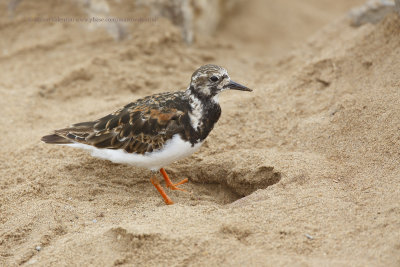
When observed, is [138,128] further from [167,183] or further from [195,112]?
[167,183]

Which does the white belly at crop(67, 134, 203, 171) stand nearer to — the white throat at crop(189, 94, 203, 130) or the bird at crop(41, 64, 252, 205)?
the bird at crop(41, 64, 252, 205)

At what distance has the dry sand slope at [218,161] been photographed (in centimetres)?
353

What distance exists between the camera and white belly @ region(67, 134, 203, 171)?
453 cm

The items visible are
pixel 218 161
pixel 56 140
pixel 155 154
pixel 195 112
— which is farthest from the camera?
pixel 218 161

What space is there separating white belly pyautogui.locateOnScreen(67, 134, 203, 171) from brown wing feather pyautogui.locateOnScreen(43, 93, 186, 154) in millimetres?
44

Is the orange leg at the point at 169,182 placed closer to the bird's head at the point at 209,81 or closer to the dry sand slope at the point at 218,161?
the dry sand slope at the point at 218,161

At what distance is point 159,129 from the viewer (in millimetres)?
4621

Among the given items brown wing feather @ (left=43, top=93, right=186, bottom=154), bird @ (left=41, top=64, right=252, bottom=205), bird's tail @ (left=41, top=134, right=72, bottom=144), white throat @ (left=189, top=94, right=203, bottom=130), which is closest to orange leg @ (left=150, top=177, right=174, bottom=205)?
bird @ (left=41, top=64, right=252, bottom=205)

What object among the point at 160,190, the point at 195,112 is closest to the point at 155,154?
the point at 160,190

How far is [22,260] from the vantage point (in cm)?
378

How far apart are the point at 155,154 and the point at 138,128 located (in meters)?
0.33

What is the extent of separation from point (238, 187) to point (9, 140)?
2783 mm

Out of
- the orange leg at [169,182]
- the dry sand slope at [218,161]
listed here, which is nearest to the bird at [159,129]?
the orange leg at [169,182]

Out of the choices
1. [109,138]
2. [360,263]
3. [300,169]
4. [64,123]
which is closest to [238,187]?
[300,169]
